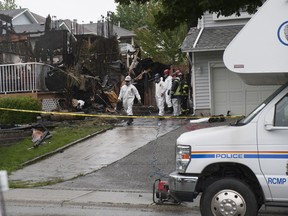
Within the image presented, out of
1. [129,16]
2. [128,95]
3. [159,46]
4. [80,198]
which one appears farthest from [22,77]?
[129,16]

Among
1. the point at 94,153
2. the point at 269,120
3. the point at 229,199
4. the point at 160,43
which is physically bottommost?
the point at 94,153

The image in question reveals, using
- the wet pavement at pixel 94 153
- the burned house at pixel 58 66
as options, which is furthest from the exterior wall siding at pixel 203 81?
the burned house at pixel 58 66

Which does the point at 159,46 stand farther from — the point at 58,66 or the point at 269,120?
the point at 269,120

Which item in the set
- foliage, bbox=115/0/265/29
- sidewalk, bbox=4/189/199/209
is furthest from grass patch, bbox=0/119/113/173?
foliage, bbox=115/0/265/29

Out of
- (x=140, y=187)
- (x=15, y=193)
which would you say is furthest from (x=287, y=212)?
(x=15, y=193)

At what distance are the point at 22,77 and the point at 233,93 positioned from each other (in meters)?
8.93

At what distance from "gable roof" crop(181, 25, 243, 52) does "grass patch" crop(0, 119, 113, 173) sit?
4.91 meters

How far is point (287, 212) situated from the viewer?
8609 millimetres

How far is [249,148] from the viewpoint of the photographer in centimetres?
665

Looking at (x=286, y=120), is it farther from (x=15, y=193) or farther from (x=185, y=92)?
(x=185, y=92)

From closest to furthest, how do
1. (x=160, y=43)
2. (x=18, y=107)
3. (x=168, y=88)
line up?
(x=18, y=107), (x=168, y=88), (x=160, y=43)

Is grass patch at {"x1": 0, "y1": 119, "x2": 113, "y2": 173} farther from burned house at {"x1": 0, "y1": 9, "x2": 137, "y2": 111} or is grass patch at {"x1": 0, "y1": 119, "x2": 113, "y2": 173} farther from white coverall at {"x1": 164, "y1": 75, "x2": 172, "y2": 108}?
white coverall at {"x1": 164, "y1": 75, "x2": 172, "y2": 108}

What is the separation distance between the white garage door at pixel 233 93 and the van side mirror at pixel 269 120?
14274mm

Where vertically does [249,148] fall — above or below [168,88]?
below
